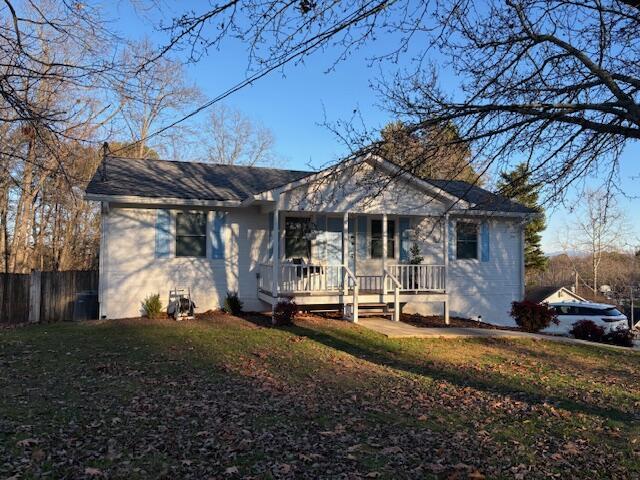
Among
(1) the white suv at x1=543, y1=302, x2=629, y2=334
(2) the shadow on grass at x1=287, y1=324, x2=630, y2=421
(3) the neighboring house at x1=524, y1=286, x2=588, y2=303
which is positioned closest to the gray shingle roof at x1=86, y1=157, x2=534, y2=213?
(2) the shadow on grass at x1=287, y1=324, x2=630, y2=421

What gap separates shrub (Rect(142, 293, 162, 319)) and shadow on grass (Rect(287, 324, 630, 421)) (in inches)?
143

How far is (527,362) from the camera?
30.5ft

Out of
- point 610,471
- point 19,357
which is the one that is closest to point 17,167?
point 19,357

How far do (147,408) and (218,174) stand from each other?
36.4 feet

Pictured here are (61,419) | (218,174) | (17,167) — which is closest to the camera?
(61,419)

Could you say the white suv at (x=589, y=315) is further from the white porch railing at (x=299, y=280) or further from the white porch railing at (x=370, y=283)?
the white porch railing at (x=299, y=280)

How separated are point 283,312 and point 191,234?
3.66 m

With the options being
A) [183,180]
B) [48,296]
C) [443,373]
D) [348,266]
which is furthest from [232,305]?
[443,373]

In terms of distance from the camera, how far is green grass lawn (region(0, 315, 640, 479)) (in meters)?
4.37

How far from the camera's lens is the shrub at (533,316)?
13.5 m

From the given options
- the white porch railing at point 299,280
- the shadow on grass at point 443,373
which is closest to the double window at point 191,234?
the white porch railing at point 299,280

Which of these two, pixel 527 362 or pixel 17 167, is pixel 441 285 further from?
pixel 17 167

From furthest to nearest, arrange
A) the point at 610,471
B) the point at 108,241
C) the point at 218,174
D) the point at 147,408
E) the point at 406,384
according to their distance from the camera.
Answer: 1. the point at 218,174
2. the point at 108,241
3. the point at 406,384
4. the point at 147,408
5. the point at 610,471

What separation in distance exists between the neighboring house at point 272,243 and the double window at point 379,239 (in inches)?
1.2
